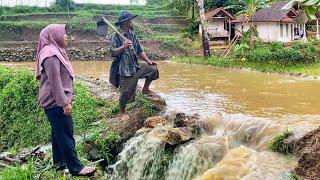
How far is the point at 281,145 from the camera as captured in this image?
595cm

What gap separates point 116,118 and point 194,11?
2588 centimetres

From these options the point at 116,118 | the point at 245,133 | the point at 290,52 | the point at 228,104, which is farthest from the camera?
the point at 290,52

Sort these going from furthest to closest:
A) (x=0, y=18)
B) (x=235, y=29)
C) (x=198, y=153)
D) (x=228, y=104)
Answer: (x=0, y=18), (x=235, y=29), (x=228, y=104), (x=198, y=153)

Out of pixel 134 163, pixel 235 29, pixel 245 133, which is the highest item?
pixel 235 29

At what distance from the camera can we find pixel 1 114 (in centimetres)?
1105

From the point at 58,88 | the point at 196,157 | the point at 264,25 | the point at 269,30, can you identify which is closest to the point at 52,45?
the point at 58,88

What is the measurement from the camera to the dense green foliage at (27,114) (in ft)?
27.3

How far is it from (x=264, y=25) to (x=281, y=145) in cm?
2412

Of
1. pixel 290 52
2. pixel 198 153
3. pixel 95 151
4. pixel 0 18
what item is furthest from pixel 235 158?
pixel 0 18

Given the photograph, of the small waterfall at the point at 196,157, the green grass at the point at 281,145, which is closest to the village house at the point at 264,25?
the small waterfall at the point at 196,157

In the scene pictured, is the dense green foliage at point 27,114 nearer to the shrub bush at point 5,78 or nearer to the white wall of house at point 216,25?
the shrub bush at point 5,78

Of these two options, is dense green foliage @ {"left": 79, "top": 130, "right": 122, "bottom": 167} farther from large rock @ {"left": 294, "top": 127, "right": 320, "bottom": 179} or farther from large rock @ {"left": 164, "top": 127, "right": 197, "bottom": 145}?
large rock @ {"left": 294, "top": 127, "right": 320, "bottom": 179}

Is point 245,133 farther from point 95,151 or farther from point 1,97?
point 1,97

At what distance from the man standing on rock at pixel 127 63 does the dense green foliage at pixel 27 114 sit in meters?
1.00
